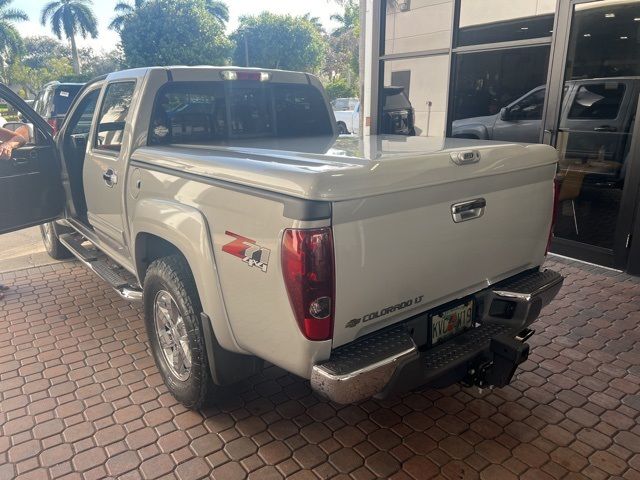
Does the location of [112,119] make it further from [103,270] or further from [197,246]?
[197,246]

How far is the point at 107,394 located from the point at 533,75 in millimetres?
6141

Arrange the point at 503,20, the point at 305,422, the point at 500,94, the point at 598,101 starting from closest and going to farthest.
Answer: the point at 305,422 < the point at 598,101 < the point at 503,20 < the point at 500,94

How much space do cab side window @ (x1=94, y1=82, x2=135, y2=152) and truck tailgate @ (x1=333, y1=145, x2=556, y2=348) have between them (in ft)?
7.94

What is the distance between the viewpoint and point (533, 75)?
255 inches

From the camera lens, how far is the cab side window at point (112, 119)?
368 cm

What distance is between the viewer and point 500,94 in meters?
7.50

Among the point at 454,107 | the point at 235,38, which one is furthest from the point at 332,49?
the point at 454,107

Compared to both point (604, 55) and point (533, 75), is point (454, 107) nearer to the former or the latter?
point (533, 75)

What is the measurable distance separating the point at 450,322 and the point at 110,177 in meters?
2.51

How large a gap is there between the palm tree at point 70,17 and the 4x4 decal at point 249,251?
57.9 meters

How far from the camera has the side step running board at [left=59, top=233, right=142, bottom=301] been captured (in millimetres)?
3427

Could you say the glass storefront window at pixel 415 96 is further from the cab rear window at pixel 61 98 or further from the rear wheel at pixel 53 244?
the cab rear window at pixel 61 98

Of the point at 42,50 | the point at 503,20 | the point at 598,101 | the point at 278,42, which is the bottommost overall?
the point at 598,101

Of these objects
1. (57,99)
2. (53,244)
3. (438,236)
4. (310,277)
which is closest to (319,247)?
(310,277)
